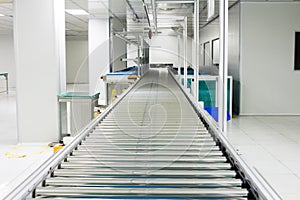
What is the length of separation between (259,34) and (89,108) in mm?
4948

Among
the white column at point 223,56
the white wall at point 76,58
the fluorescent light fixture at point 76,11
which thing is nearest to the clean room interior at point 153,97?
the white column at point 223,56

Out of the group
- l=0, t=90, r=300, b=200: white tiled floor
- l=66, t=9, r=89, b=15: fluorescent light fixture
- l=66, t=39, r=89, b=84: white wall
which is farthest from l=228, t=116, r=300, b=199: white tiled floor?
l=66, t=39, r=89, b=84: white wall

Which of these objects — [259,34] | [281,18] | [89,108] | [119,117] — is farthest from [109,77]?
[281,18]

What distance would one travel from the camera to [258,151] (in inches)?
193

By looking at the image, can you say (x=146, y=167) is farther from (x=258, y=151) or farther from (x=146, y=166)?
(x=258, y=151)

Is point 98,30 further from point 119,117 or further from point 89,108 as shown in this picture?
point 119,117

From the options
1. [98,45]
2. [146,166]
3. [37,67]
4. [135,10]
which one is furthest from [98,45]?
[146,166]

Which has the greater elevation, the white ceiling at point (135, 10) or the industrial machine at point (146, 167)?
the white ceiling at point (135, 10)

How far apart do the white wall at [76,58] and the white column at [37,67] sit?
1383cm

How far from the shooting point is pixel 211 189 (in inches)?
57.2

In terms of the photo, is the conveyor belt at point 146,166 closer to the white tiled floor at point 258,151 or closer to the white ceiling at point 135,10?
the white tiled floor at point 258,151

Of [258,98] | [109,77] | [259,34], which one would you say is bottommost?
[258,98]

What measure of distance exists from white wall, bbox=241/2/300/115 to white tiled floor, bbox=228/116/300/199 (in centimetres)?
47

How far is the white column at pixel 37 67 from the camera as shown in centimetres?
548
